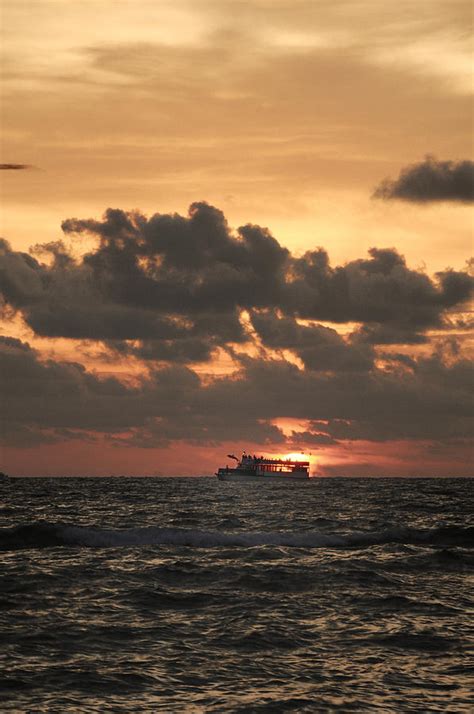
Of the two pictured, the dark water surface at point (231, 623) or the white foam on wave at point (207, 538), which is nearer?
the dark water surface at point (231, 623)

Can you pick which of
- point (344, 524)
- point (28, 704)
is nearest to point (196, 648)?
point (28, 704)

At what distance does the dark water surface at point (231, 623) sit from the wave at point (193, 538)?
0.22 metres

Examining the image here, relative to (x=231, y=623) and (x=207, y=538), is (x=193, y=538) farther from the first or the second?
(x=231, y=623)

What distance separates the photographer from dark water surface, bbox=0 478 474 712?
67.9 feet

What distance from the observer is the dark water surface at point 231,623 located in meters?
20.7

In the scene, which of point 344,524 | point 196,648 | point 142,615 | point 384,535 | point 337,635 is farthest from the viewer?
point 344,524

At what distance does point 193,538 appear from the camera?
52.8 metres

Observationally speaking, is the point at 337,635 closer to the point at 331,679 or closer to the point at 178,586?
the point at 331,679

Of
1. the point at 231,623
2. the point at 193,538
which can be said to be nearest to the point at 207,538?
the point at 193,538

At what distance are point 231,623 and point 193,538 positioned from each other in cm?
2461

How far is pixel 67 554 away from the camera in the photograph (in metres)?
45.5

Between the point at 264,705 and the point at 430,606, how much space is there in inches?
532

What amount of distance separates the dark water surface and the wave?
0.22 metres

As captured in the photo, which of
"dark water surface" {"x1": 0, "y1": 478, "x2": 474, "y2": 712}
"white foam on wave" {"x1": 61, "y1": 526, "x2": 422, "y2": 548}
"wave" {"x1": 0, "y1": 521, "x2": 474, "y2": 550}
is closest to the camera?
"dark water surface" {"x1": 0, "y1": 478, "x2": 474, "y2": 712}
